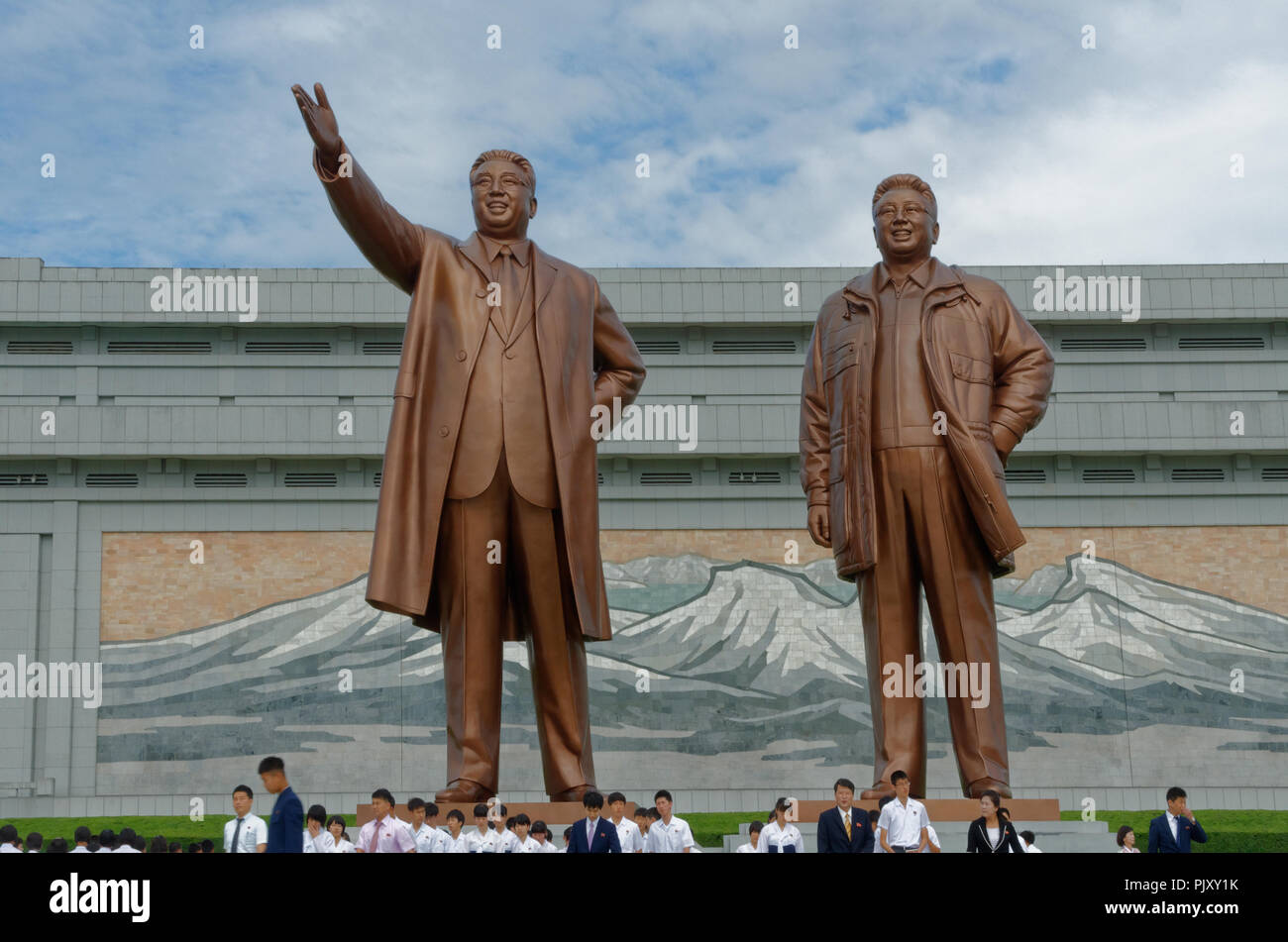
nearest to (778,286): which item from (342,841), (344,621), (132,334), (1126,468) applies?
(1126,468)

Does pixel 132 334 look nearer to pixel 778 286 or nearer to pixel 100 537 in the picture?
pixel 100 537

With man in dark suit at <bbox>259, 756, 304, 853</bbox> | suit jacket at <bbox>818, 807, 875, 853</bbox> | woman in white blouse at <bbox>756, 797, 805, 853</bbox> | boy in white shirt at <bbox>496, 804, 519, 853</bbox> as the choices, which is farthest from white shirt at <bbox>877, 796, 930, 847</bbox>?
man in dark suit at <bbox>259, 756, 304, 853</bbox>

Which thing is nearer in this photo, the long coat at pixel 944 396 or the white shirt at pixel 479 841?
the white shirt at pixel 479 841

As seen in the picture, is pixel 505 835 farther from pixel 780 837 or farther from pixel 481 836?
pixel 780 837

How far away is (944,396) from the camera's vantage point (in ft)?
25.9

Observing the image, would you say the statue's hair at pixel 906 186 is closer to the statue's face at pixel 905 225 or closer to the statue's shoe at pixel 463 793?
the statue's face at pixel 905 225

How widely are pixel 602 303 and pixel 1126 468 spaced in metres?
17.1

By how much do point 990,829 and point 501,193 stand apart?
4011mm

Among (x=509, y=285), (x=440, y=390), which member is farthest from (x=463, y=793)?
(x=509, y=285)

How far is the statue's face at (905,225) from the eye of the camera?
8.19m

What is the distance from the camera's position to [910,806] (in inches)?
280

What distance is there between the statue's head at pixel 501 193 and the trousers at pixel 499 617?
1323mm

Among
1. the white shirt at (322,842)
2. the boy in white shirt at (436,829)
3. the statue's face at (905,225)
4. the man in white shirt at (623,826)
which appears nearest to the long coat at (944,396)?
the statue's face at (905,225)

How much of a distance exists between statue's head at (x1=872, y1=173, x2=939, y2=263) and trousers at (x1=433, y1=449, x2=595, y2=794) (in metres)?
→ 2.50
